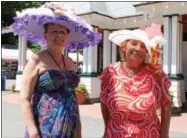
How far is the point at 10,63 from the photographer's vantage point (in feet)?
118

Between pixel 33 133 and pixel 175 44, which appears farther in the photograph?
pixel 175 44

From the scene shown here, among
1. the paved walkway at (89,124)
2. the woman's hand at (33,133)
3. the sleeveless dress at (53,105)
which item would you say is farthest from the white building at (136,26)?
Result: the woman's hand at (33,133)

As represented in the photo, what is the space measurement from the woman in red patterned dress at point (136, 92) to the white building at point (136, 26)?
28.1 feet

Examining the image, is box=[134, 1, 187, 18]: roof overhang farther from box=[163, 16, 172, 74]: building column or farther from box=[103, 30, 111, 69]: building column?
box=[103, 30, 111, 69]: building column

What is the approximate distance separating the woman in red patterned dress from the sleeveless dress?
35 cm

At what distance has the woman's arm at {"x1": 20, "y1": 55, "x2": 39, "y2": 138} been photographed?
2.66m

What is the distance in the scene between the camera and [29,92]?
2699mm

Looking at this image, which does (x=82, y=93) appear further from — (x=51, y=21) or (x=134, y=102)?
(x=51, y=21)

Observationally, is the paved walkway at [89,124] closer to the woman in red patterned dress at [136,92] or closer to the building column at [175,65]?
the building column at [175,65]

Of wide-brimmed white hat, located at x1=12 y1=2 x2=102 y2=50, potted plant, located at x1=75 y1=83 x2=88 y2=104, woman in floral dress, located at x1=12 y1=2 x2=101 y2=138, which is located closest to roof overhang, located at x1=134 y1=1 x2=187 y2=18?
potted plant, located at x1=75 y1=83 x2=88 y2=104

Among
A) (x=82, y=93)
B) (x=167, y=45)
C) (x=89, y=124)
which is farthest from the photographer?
(x=82, y=93)

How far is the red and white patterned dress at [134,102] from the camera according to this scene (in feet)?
9.27

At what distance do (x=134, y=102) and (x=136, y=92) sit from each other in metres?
0.08

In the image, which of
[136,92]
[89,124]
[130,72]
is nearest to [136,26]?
[89,124]
